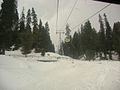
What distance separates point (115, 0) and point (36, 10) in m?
2.93

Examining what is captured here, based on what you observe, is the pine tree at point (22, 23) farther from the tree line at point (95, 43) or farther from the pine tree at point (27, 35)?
the tree line at point (95, 43)

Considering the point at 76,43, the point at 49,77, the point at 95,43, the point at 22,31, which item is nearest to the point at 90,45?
the point at 95,43

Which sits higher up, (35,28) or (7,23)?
(7,23)

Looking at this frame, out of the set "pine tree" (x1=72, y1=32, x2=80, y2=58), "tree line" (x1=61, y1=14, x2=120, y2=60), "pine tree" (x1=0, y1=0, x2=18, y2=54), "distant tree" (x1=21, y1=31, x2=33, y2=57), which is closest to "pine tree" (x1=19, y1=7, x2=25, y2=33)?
"distant tree" (x1=21, y1=31, x2=33, y2=57)

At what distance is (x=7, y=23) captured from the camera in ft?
20.6

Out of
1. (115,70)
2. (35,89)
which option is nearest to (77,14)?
(115,70)

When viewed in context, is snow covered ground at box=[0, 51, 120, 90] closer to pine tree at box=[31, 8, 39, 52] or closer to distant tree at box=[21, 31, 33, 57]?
distant tree at box=[21, 31, 33, 57]

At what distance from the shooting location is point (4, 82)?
15.2ft

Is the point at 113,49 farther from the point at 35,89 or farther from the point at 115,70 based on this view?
the point at 35,89

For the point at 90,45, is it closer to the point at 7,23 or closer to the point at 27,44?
the point at 27,44

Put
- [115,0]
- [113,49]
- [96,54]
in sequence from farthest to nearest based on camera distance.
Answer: [96,54]
[113,49]
[115,0]

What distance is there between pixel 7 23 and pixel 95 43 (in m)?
5.79

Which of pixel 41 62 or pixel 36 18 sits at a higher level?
pixel 36 18

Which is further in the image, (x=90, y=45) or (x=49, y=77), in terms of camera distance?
(x=90, y=45)
